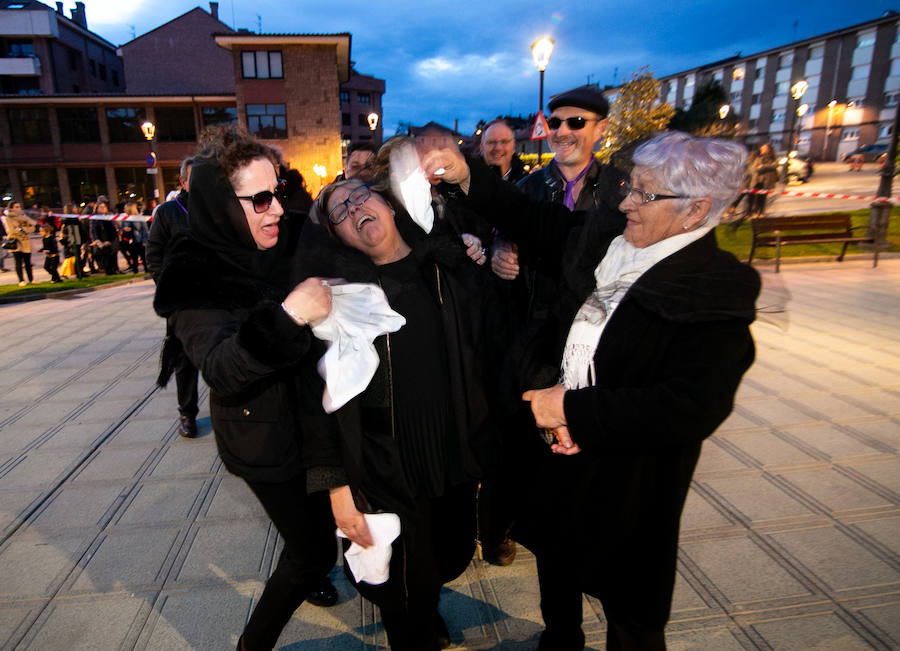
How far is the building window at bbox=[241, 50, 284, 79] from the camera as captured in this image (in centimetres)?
2922

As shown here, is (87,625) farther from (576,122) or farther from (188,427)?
(576,122)

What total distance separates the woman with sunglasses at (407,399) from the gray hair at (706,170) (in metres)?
0.78

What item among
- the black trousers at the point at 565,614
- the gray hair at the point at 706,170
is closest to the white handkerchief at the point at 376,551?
the black trousers at the point at 565,614

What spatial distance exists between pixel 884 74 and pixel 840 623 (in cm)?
5769

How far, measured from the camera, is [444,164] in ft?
6.41

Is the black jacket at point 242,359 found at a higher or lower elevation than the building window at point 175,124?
lower

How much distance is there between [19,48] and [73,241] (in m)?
36.6

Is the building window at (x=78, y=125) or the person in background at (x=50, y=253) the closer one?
the person in background at (x=50, y=253)

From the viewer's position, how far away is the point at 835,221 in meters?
10.4

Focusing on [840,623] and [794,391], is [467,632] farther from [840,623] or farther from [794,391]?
[794,391]

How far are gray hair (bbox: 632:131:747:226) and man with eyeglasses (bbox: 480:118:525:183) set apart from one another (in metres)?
2.60

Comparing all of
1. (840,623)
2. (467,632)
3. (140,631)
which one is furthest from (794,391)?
(140,631)

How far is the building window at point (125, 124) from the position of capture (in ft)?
109

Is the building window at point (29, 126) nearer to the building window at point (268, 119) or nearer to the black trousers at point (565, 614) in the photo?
the building window at point (268, 119)
